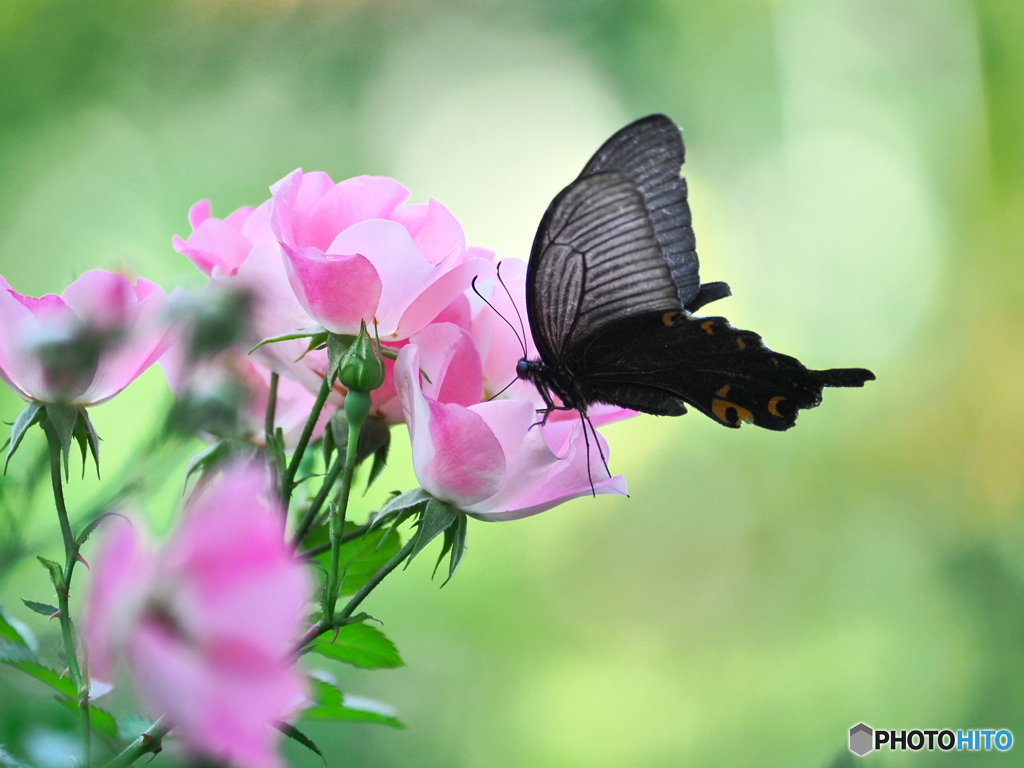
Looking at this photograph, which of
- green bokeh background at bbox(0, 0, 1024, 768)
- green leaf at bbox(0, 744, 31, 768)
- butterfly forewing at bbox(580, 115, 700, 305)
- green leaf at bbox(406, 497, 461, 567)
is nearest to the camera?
green leaf at bbox(0, 744, 31, 768)

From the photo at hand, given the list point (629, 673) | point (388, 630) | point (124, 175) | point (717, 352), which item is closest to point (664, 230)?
point (717, 352)

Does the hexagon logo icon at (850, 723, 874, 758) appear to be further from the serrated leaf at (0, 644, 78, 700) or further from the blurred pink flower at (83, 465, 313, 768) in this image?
the blurred pink flower at (83, 465, 313, 768)

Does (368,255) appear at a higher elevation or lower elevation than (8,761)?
higher

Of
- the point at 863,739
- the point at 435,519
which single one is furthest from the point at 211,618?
the point at 863,739

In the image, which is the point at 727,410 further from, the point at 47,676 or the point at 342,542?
the point at 47,676

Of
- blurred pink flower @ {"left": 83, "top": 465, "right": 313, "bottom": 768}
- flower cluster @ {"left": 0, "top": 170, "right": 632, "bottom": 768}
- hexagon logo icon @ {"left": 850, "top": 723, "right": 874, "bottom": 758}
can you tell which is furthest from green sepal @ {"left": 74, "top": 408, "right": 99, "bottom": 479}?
hexagon logo icon @ {"left": 850, "top": 723, "right": 874, "bottom": 758}

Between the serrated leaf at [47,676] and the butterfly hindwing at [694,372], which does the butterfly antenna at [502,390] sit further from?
the serrated leaf at [47,676]

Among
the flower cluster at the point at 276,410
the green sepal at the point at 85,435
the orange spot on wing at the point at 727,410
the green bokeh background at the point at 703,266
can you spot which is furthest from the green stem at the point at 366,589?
the green bokeh background at the point at 703,266
